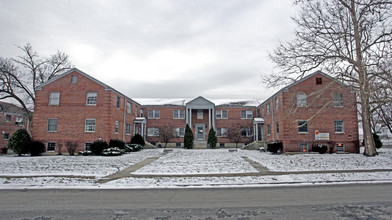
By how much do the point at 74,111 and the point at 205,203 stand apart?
Answer: 2198cm

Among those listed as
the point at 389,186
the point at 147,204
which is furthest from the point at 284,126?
the point at 147,204

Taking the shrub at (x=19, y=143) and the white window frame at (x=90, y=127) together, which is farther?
the white window frame at (x=90, y=127)

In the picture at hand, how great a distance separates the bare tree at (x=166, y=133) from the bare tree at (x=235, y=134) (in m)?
7.95

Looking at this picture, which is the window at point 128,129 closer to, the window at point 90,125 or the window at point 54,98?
the window at point 90,125

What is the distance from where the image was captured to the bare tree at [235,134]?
117 feet

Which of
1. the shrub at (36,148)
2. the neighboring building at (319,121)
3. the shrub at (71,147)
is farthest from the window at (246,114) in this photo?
the shrub at (36,148)

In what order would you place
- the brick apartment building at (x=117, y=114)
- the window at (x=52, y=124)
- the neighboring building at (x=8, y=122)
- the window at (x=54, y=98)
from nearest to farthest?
the brick apartment building at (x=117, y=114) < the window at (x=52, y=124) < the window at (x=54, y=98) < the neighboring building at (x=8, y=122)

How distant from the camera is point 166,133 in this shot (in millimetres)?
35344

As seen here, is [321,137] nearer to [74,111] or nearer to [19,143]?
[74,111]

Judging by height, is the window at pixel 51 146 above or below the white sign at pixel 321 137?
below

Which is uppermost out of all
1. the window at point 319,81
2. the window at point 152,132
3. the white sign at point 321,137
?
the window at point 319,81

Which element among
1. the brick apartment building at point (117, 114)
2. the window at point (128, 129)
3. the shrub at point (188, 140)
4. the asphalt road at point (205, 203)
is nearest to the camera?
the asphalt road at point (205, 203)

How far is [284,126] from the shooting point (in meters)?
24.1

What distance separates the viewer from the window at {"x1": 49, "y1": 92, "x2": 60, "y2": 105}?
83.6 ft
